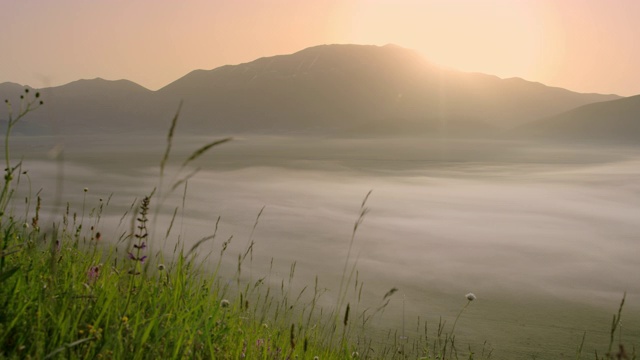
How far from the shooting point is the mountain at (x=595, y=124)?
391ft

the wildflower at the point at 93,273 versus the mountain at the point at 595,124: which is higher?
the mountain at the point at 595,124

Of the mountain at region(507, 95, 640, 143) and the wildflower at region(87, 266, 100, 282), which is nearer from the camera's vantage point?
the wildflower at region(87, 266, 100, 282)

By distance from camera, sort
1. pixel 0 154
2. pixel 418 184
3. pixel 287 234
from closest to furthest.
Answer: pixel 287 234 < pixel 418 184 < pixel 0 154

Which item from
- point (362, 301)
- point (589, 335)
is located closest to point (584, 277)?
point (589, 335)

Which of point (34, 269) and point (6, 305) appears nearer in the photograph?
point (6, 305)

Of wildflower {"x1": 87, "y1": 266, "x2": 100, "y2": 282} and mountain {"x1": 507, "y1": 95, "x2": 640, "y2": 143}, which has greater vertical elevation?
mountain {"x1": 507, "y1": 95, "x2": 640, "y2": 143}

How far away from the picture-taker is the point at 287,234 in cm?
1293

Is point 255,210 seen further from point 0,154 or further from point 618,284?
point 0,154

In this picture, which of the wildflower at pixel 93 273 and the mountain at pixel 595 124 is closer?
the wildflower at pixel 93 273

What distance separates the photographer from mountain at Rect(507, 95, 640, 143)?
11931 centimetres

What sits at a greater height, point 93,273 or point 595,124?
point 595,124

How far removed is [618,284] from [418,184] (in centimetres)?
1826

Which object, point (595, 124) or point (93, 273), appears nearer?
point (93, 273)

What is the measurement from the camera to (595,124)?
129m
